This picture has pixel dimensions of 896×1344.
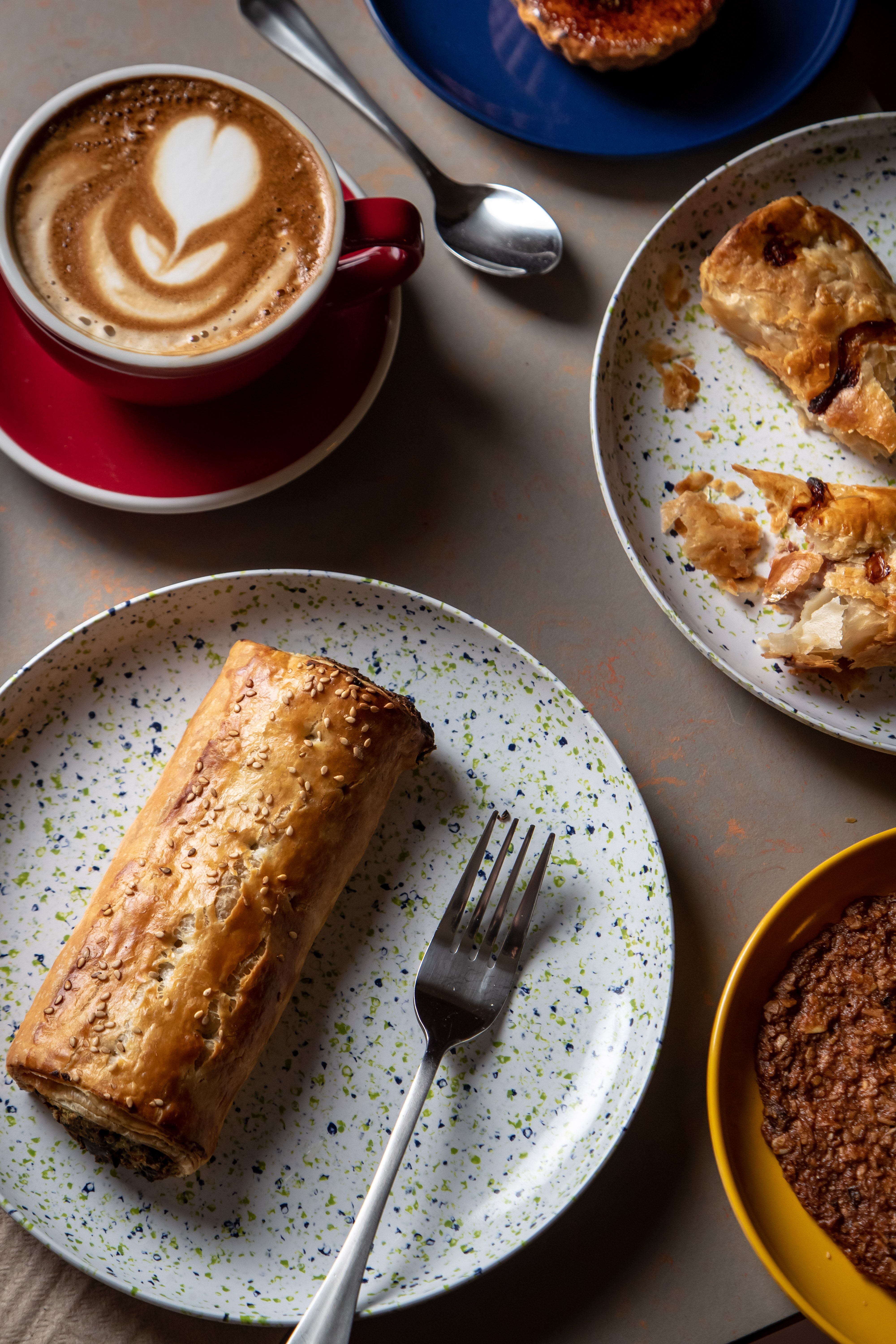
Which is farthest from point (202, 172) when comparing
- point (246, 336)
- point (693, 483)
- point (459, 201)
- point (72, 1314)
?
point (72, 1314)

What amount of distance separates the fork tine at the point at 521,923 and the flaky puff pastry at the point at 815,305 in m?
0.76

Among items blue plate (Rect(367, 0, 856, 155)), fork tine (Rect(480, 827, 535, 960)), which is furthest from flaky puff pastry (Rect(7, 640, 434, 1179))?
blue plate (Rect(367, 0, 856, 155))

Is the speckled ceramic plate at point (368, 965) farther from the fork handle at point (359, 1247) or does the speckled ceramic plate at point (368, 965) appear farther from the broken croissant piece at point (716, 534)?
the broken croissant piece at point (716, 534)

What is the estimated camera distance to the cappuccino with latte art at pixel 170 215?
1223mm

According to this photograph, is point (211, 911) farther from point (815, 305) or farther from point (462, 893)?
point (815, 305)

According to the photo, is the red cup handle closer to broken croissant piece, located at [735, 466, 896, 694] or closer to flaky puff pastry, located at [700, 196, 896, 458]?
flaky puff pastry, located at [700, 196, 896, 458]

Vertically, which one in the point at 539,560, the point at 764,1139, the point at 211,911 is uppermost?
the point at 539,560

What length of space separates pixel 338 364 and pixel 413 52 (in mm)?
564

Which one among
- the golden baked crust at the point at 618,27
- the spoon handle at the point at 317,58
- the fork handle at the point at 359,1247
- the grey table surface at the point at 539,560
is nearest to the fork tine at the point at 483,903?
the fork handle at the point at 359,1247

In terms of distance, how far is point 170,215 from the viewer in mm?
1251

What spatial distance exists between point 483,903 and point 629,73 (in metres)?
1.30

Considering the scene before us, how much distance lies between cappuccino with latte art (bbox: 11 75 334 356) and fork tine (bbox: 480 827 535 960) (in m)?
0.73

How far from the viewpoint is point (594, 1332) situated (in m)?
1.32

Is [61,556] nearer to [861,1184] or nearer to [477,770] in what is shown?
[477,770]
